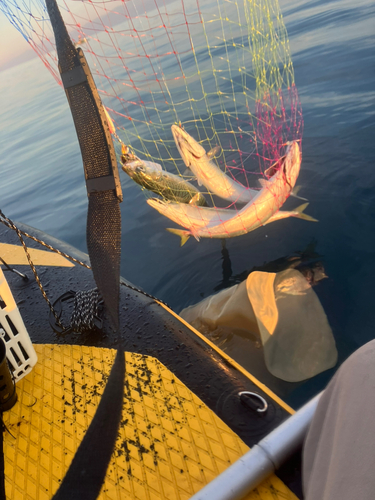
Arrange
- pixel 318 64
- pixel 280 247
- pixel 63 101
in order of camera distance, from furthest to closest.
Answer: pixel 63 101 → pixel 318 64 → pixel 280 247

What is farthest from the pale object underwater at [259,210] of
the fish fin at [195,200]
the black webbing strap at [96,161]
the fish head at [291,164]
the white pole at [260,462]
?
→ the white pole at [260,462]

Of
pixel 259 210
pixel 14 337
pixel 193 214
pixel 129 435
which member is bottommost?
pixel 129 435

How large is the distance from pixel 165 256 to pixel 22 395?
133 inches

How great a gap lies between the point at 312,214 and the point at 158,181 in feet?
7.84

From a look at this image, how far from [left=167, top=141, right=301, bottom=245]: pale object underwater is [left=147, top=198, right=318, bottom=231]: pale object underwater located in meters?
0.09

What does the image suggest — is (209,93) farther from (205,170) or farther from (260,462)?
(260,462)

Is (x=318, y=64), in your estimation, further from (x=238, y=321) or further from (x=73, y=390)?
(x=73, y=390)

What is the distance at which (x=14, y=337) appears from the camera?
254 cm

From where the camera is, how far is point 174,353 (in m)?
2.64

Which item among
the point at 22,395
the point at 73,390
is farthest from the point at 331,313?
the point at 22,395

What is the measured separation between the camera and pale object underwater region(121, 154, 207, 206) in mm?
4324

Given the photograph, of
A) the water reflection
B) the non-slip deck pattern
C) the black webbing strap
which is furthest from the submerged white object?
the black webbing strap

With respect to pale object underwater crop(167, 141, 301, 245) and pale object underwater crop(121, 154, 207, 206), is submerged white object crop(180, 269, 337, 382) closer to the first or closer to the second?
pale object underwater crop(167, 141, 301, 245)

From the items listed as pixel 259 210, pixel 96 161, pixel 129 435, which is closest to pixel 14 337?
pixel 129 435
